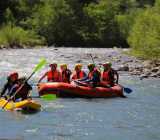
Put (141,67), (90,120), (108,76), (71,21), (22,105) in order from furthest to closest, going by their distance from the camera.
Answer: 1. (71,21)
2. (141,67)
3. (108,76)
4. (22,105)
5. (90,120)

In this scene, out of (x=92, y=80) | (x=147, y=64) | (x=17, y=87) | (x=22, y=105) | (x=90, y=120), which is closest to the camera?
(x=90, y=120)

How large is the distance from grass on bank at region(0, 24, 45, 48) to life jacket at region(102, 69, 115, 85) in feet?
79.0

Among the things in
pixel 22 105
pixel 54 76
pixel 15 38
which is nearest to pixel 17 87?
pixel 22 105

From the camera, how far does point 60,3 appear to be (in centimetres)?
5566

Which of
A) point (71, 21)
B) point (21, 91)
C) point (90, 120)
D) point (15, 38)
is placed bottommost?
point (15, 38)

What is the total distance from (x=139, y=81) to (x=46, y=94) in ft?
21.9

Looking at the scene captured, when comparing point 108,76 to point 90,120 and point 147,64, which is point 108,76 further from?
point 147,64

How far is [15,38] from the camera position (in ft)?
154

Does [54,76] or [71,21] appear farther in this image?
[71,21]

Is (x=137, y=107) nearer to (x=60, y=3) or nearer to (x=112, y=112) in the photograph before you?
(x=112, y=112)

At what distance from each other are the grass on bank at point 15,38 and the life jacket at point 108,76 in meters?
24.1

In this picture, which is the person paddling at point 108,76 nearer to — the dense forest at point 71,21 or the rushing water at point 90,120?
the rushing water at point 90,120

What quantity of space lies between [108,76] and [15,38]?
26890mm

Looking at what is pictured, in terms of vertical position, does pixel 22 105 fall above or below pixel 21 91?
below
